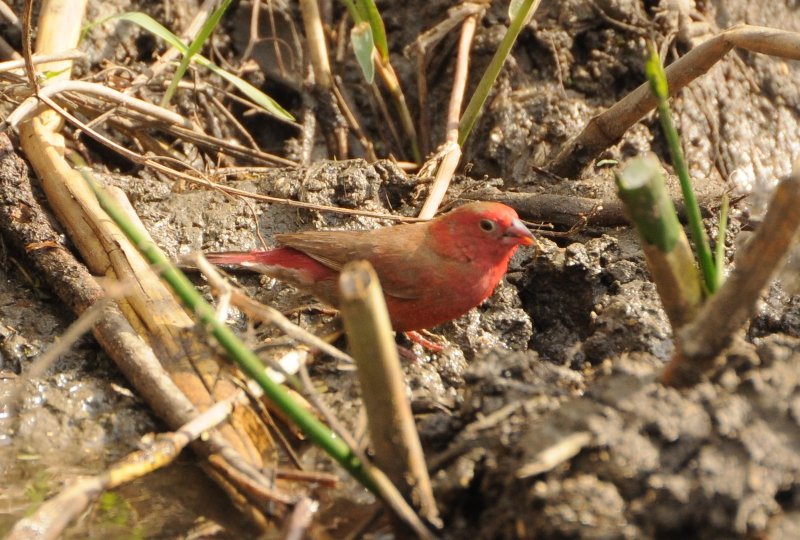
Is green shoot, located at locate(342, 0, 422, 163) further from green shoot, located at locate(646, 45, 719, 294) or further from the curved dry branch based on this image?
green shoot, located at locate(646, 45, 719, 294)

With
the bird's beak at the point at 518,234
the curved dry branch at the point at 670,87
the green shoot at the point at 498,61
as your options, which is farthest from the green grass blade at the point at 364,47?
the curved dry branch at the point at 670,87

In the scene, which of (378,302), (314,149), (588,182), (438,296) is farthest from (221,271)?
(378,302)

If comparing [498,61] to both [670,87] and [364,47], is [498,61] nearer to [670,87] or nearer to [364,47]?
[364,47]

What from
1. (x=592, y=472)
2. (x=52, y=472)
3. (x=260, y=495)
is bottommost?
(x=52, y=472)

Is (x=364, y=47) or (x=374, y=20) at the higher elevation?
(x=374, y=20)

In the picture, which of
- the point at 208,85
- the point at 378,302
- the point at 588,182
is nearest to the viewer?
the point at 378,302

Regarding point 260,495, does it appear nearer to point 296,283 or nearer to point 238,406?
point 238,406

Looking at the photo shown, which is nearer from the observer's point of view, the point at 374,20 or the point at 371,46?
the point at 371,46

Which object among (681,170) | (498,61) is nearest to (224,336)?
(681,170)
